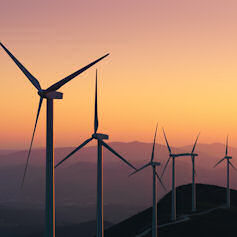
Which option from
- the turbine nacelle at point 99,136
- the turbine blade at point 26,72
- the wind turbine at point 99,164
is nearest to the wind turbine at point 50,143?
the turbine blade at point 26,72

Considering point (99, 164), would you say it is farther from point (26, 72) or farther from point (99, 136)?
point (26, 72)

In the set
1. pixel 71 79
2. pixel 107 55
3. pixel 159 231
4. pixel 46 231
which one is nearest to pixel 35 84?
pixel 71 79

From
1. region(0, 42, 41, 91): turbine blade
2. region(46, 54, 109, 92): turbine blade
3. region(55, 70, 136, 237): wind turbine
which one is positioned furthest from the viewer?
region(55, 70, 136, 237): wind turbine

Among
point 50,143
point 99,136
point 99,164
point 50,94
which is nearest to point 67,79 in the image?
point 50,94

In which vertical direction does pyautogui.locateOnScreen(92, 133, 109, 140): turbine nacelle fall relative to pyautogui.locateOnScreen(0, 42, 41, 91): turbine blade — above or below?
below

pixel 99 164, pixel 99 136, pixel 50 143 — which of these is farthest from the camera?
pixel 99 136

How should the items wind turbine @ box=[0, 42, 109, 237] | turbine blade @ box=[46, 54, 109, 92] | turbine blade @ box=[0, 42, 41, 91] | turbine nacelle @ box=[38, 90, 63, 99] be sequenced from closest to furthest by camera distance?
wind turbine @ box=[0, 42, 109, 237] < turbine nacelle @ box=[38, 90, 63, 99] < turbine blade @ box=[46, 54, 109, 92] < turbine blade @ box=[0, 42, 41, 91]

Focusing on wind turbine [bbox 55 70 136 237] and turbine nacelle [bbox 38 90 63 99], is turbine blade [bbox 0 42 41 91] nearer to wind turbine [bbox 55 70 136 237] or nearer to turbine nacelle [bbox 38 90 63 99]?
turbine nacelle [bbox 38 90 63 99]

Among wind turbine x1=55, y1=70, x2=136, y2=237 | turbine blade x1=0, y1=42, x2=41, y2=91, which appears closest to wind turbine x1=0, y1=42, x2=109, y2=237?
turbine blade x1=0, y1=42, x2=41, y2=91

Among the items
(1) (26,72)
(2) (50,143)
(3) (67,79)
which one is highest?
(1) (26,72)

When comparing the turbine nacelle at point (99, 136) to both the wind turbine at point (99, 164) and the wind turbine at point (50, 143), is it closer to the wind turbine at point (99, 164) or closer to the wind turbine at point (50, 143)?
the wind turbine at point (99, 164)

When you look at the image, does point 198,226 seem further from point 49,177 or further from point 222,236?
point 49,177
